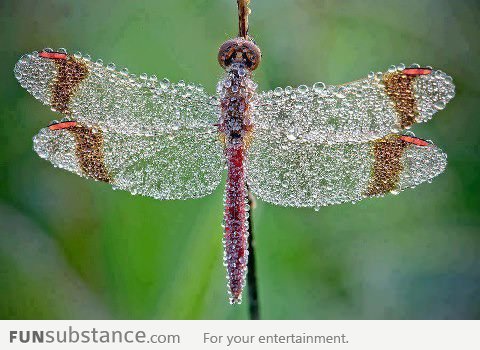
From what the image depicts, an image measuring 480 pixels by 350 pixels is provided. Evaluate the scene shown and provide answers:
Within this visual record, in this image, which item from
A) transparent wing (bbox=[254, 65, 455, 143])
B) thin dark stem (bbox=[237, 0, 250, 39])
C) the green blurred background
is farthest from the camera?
the green blurred background

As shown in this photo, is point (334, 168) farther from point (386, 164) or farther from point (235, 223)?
point (235, 223)

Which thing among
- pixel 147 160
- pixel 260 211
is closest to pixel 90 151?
pixel 147 160

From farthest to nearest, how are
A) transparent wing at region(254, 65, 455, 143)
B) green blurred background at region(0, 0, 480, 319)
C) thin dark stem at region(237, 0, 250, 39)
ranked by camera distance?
green blurred background at region(0, 0, 480, 319) → transparent wing at region(254, 65, 455, 143) → thin dark stem at region(237, 0, 250, 39)

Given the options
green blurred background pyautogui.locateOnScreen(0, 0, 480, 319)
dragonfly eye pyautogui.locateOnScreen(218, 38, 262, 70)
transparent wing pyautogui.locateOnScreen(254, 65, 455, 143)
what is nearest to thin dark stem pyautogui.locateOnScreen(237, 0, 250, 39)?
dragonfly eye pyautogui.locateOnScreen(218, 38, 262, 70)

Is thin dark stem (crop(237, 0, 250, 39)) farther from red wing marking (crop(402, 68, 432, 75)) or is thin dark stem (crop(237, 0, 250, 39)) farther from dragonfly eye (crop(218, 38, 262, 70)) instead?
red wing marking (crop(402, 68, 432, 75))

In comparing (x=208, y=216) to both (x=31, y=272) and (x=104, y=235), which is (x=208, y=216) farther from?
(x=31, y=272)
